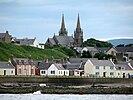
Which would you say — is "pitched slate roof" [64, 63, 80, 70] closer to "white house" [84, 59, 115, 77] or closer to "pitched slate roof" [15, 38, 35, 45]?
"white house" [84, 59, 115, 77]

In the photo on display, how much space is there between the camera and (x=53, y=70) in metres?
103

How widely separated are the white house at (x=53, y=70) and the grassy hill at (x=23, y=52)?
13605 mm

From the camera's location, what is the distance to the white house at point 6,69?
9575 centimetres

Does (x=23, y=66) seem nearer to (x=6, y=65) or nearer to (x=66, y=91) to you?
(x=6, y=65)

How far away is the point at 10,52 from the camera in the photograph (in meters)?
127

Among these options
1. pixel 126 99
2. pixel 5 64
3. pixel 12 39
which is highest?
pixel 12 39

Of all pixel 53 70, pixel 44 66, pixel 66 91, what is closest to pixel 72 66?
pixel 53 70

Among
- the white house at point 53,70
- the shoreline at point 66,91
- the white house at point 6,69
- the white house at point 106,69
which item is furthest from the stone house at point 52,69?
the shoreline at point 66,91

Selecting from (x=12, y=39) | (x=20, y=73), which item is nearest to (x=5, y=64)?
(x=20, y=73)

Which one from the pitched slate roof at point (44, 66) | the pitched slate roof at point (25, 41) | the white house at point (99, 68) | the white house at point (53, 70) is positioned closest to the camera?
the white house at point (53, 70)

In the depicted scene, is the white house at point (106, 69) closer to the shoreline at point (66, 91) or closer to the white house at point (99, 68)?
the white house at point (99, 68)

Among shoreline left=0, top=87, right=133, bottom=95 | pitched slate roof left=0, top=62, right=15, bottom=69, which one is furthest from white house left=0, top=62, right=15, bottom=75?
shoreline left=0, top=87, right=133, bottom=95

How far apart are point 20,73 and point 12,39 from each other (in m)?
59.2

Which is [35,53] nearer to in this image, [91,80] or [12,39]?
[12,39]
